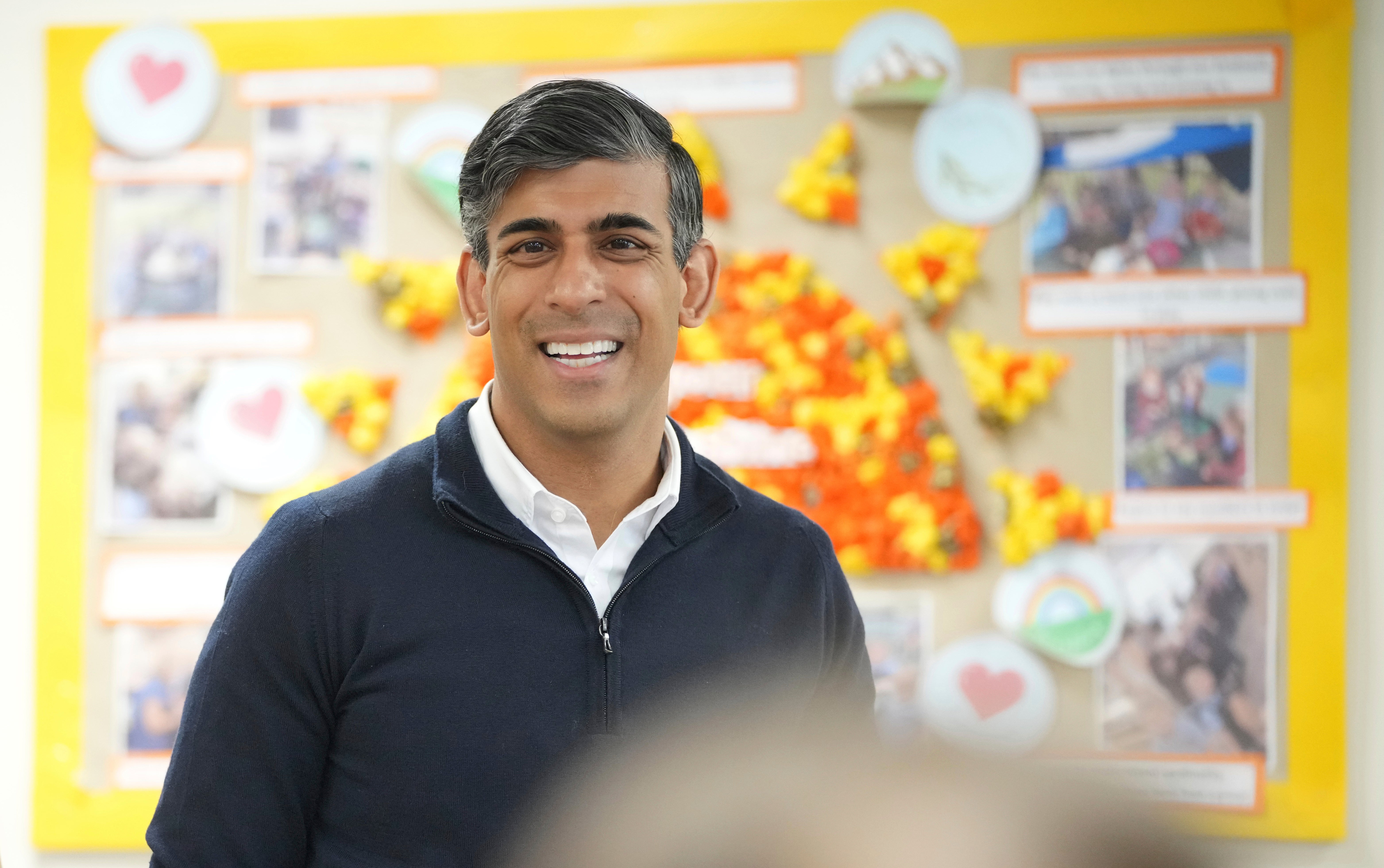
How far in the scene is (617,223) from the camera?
3.39 ft

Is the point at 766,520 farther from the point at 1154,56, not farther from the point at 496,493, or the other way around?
the point at 1154,56

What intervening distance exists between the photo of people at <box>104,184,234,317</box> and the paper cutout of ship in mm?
1147

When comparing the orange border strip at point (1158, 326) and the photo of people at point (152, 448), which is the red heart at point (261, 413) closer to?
the photo of people at point (152, 448)

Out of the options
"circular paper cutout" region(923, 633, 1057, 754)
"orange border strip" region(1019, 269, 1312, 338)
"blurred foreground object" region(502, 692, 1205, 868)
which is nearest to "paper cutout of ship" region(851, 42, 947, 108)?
"orange border strip" region(1019, 269, 1312, 338)

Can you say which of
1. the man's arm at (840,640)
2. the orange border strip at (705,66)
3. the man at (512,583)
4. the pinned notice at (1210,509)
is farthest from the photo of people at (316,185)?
the pinned notice at (1210,509)

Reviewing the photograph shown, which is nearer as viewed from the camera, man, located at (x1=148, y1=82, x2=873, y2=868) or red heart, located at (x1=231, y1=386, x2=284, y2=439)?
man, located at (x1=148, y1=82, x2=873, y2=868)

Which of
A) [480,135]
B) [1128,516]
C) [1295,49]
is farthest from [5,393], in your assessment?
[1295,49]

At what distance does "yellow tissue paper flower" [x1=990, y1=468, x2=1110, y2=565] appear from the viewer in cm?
184

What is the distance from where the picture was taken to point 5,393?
204 centimetres

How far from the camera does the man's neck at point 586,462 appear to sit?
1.09 m

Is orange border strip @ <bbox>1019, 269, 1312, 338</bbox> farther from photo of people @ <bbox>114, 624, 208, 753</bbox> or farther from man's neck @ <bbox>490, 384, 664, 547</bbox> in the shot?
photo of people @ <bbox>114, 624, 208, 753</bbox>

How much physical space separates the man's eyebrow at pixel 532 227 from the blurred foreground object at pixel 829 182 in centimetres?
95

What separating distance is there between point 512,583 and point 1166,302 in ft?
4.31

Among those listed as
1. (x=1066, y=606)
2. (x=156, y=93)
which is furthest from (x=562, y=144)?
(x=156, y=93)
